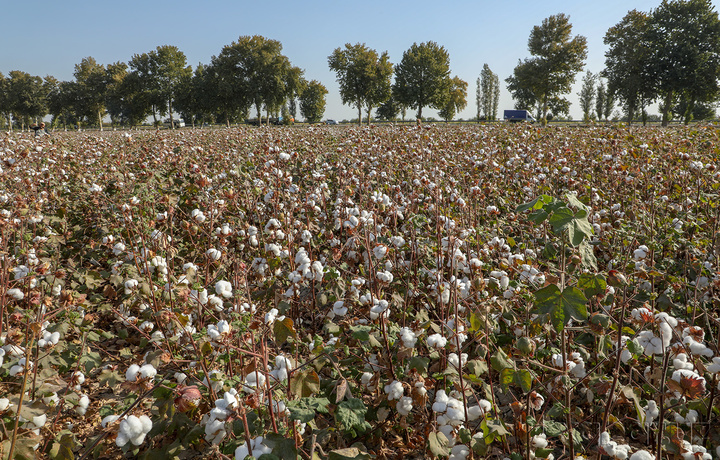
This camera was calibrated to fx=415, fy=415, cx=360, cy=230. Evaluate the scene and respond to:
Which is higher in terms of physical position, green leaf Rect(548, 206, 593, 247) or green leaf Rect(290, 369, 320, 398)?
green leaf Rect(548, 206, 593, 247)

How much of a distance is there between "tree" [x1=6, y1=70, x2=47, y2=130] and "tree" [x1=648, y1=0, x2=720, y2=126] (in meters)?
85.5

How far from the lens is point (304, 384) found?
192 cm

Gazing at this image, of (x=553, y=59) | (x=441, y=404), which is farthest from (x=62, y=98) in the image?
(x=441, y=404)

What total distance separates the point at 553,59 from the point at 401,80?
18.8 meters

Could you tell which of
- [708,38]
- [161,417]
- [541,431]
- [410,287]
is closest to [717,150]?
[410,287]

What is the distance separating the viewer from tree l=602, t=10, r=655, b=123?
42281 mm

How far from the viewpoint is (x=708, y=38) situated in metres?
41.8

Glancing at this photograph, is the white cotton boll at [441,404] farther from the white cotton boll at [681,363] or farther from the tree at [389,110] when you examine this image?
the tree at [389,110]

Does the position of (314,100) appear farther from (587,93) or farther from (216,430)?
(216,430)

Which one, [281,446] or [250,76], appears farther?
[250,76]

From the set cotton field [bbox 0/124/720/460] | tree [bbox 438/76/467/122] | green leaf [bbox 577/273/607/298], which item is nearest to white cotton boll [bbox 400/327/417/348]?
cotton field [bbox 0/124/720/460]

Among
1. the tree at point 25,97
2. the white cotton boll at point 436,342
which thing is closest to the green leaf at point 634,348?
the white cotton boll at point 436,342

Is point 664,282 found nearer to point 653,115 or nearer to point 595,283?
point 595,283

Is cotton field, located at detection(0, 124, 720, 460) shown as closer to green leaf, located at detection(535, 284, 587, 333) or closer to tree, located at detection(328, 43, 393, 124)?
green leaf, located at detection(535, 284, 587, 333)
